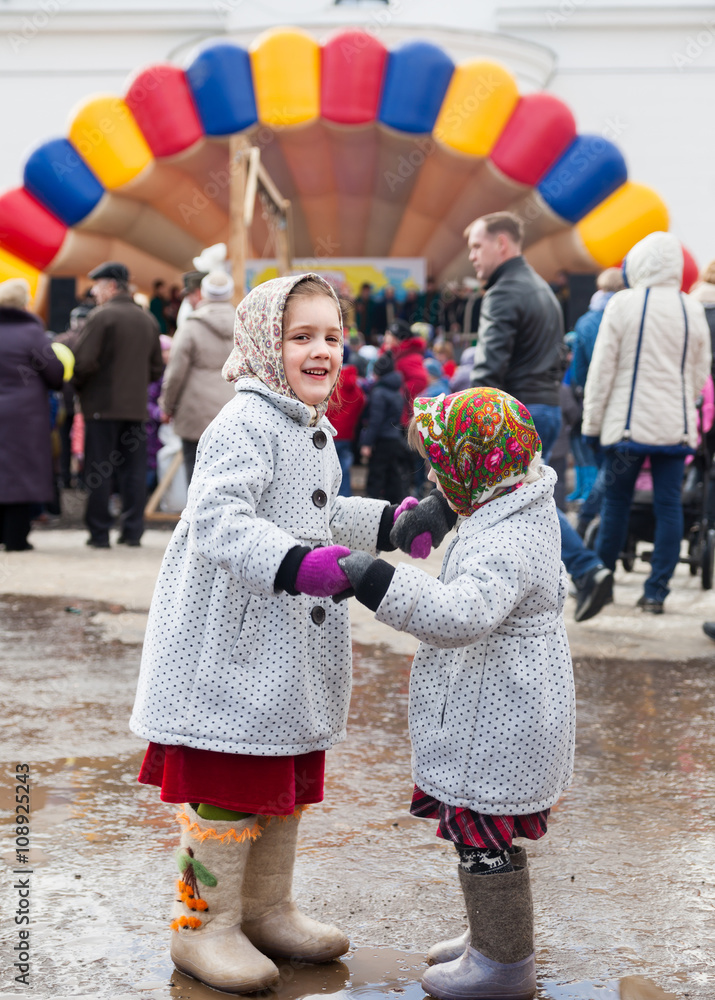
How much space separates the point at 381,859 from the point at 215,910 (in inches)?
26.8

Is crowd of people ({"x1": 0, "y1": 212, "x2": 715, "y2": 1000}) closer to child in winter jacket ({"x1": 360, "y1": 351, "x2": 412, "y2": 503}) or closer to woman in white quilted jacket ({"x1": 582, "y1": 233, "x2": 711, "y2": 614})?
woman in white quilted jacket ({"x1": 582, "y1": 233, "x2": 711, "y2": 614})

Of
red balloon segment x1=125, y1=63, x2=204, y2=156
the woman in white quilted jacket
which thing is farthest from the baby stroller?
red balloon segment x1=125, y1=63, x2=204, y2=156

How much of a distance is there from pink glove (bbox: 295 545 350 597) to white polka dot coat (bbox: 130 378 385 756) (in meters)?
0.07

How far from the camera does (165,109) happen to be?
41.1 ft

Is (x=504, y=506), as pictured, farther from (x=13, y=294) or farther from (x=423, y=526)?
(x=13, y=294)

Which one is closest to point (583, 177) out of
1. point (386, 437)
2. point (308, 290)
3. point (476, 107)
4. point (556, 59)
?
point (476, 107)

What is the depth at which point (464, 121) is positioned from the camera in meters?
12.6

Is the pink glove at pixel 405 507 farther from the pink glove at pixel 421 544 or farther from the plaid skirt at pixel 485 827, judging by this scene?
the plaid skirt at pixel 485 827

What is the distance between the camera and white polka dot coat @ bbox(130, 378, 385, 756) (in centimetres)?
210

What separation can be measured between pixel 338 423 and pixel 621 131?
14.0 metres

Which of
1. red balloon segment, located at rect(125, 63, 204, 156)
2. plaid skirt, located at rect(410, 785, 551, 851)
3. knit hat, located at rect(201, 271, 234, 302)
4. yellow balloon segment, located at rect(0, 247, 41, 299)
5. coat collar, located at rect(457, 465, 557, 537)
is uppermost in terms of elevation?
red balloon segment, located at rect(125, 63, 204, 156)

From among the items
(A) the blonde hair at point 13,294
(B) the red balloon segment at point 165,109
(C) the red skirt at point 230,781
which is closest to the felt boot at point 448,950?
(C) the red skirt at point 230,781

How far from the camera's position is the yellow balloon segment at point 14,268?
13.4m

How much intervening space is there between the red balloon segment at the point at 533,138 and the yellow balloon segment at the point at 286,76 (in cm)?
216
